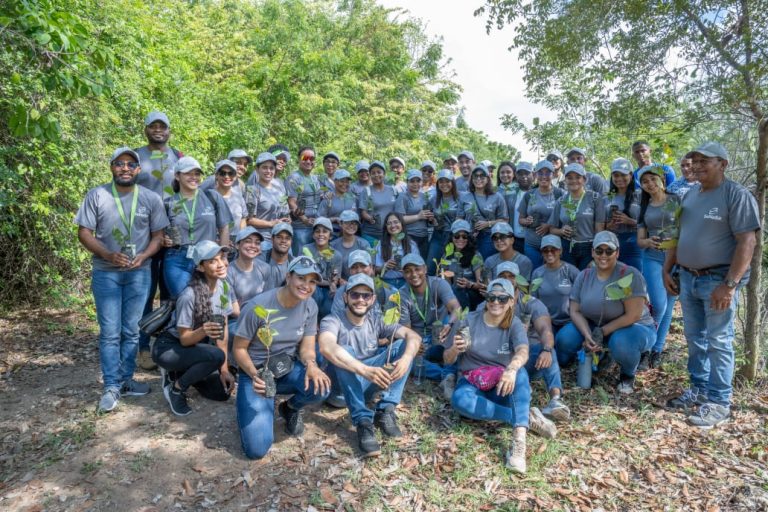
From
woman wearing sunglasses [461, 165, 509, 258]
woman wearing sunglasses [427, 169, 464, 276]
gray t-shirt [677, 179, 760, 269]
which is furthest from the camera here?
woman wearing sunglasses [427, 169, 464, 276]

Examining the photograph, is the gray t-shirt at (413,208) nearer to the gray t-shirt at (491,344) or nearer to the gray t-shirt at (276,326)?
the gray t-shirt at (491,344)

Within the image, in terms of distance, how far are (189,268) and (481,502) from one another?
147 inches

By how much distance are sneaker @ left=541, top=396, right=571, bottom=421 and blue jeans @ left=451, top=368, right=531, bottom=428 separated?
36cm

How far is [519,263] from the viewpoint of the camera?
6234 mm

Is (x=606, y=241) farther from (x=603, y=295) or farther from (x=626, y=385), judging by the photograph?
(x=626, y=385)

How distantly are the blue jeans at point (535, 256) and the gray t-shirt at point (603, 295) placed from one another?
1.18m

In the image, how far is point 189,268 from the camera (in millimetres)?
5383

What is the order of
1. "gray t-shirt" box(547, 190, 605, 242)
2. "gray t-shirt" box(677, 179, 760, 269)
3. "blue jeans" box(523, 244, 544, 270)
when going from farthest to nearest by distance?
"blue jeans" box(523, 244, 544, 270)
"gray t-shirt" box(547, 190, 605, 242)
"gray t-shirt" box(677, 179, 760, 269)

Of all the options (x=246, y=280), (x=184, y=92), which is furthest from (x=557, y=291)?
(x=184, y=92)

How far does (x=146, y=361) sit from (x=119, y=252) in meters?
1.66

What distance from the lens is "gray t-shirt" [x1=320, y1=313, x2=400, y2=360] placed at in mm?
4574

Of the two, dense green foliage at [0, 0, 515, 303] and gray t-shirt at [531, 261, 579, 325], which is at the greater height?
dense green foliage at [0, 0, 515, 303]

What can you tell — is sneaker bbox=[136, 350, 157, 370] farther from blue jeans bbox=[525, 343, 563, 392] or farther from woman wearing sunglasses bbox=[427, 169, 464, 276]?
blue jeans bbox=[525, 343, 563, 392]

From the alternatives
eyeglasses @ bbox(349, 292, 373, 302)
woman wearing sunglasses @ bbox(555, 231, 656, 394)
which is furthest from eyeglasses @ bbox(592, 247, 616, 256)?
eyeglasses @ bbox(349, 292, 373, 302)
